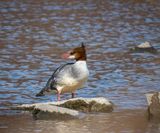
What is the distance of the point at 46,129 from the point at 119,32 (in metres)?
12.1

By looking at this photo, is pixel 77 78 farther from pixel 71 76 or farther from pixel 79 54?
pixel 79 54

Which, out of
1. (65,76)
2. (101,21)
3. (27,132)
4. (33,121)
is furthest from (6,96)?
(101,21)

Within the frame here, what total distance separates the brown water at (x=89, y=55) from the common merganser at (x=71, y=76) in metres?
0.63

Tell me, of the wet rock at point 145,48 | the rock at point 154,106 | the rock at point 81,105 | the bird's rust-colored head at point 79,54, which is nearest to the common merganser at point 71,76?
the bird's rust-colored head at point 79,54

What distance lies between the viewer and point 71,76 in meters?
11.7

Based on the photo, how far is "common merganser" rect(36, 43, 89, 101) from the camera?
1162 cm

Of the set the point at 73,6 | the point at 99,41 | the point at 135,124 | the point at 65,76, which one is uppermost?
the point at 73,6

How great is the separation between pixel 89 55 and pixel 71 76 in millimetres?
5871

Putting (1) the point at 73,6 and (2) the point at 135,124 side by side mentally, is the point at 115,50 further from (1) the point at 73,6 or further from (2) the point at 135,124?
(1) the point at 73,6

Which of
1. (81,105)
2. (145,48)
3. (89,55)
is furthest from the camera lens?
(145,48)

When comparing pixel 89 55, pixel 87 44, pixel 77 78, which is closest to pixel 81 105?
pixel 77 78

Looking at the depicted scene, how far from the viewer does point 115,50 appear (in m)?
18.2

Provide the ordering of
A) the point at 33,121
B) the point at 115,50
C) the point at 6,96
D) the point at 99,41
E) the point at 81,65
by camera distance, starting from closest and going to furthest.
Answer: the point at 33,121, the point at 81,65, the point at 6,96, the point at 115,50, the point at 99,41

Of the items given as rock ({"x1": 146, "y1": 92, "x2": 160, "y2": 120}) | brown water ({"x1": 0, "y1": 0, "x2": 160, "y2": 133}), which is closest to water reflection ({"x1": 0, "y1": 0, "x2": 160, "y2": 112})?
brown water ({"x1": 0, "y1": 0, "x2": 160, "y2": 133})
